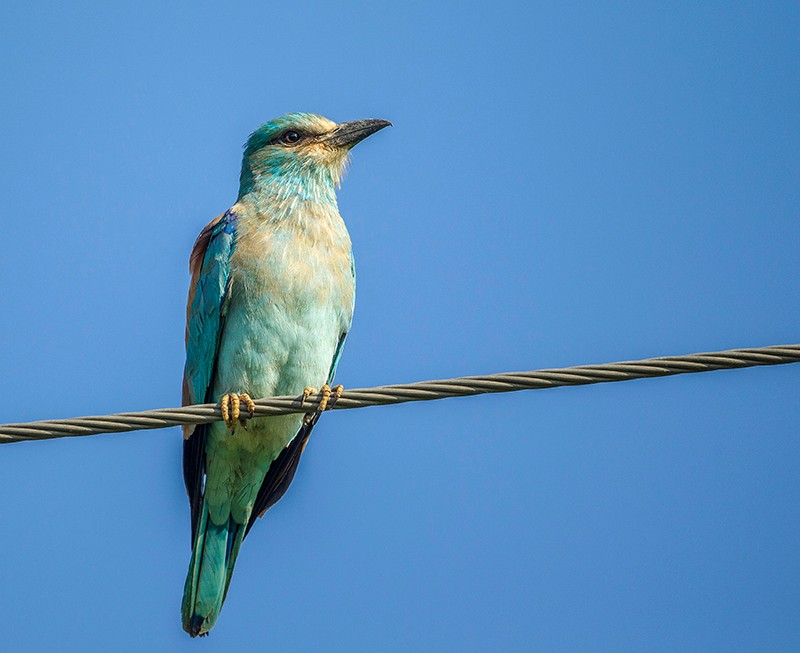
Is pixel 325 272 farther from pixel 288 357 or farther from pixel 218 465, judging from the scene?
pixel 218 465

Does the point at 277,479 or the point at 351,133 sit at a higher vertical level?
the point at 351,133

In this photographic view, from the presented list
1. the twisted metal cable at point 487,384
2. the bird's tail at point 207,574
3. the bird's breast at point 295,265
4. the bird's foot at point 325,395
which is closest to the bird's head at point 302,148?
the bird's breast at point 295,265

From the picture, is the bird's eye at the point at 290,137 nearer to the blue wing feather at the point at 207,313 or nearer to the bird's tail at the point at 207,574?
the blue wing feather at the point at 207,313

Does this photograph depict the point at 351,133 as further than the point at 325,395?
Yes

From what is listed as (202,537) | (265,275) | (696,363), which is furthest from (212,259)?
(696,363)

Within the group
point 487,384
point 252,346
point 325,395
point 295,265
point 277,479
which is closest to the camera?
point 487,384

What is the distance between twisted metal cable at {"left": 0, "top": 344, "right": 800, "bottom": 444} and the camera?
404cm

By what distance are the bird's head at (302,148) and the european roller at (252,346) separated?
0.80ft

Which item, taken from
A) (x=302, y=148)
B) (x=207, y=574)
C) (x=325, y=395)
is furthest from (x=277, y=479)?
(x=302, y=148)

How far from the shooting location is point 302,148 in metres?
7.26

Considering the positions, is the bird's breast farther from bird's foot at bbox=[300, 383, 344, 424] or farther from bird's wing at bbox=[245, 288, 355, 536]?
bird's foot at bbox=[300, 383, 344, 424]

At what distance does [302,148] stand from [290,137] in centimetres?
13

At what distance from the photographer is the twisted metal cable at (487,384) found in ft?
13.3

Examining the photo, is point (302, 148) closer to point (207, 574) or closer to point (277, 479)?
point (277, 479)
